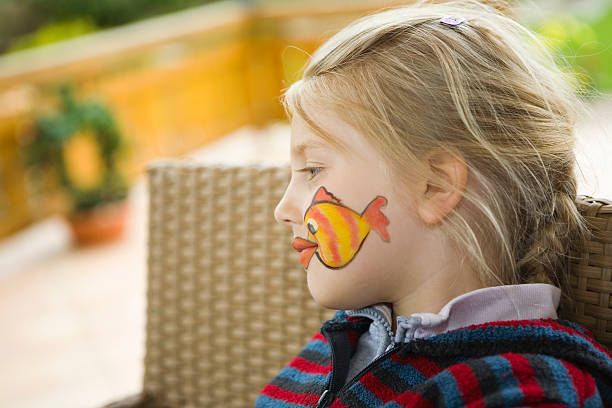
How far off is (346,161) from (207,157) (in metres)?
5.06

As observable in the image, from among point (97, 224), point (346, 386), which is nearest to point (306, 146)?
point (346, 386)

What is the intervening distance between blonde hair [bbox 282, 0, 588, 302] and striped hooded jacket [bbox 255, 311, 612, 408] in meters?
0.09

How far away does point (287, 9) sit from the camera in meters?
6.02

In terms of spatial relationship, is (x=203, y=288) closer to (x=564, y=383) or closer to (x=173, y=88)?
(x=564, y=383)

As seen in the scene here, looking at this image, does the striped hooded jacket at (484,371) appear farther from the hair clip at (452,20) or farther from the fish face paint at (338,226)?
the hair clip at (452,20)

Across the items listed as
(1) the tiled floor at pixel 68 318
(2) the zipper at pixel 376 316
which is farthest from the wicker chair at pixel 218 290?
(1) the tiled floor at pixel 68 318

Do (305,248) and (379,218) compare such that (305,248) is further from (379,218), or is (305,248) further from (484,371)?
(484,371)

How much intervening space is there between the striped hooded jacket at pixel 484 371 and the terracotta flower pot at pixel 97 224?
11.2ft

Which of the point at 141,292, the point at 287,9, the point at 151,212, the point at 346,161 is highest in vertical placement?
the point at 287,9

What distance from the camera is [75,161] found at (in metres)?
4.43

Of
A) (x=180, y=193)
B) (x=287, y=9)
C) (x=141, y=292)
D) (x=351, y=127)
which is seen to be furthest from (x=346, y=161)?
(x=287, y=9)

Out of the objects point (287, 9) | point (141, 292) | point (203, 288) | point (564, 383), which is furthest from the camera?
point (287, 9)

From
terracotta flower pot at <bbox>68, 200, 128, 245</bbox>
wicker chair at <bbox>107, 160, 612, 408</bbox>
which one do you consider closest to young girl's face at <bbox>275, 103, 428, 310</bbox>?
wicker chair at <bbox>107, 160, 612, 408</bbox>

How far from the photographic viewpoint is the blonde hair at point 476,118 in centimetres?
87
